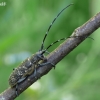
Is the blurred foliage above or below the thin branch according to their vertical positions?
above

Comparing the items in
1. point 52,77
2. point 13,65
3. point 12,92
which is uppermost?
point 13,65

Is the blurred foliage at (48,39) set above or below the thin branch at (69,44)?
above

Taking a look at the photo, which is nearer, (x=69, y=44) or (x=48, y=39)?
(x=69, y=44)

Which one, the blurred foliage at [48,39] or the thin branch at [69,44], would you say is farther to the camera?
the blurred foliage at [48,39]

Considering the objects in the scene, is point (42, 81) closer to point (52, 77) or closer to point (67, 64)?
point (52, 77)

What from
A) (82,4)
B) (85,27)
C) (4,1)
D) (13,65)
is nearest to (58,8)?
(82,4)

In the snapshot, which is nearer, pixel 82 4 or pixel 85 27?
pixel 85 27

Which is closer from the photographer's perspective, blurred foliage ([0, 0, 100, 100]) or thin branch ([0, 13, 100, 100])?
thin branch ([0, 13, 100, 100])

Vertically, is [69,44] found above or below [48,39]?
below
